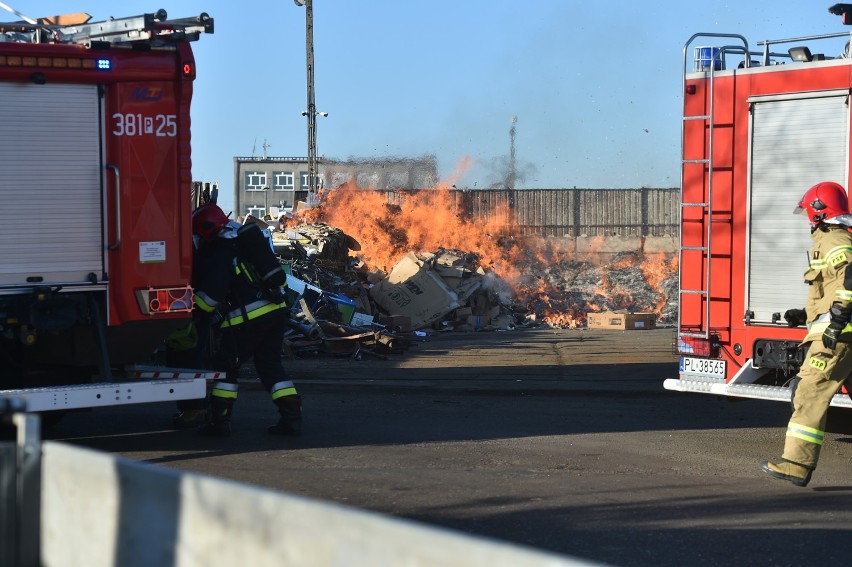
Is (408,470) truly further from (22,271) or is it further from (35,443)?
(35,443)

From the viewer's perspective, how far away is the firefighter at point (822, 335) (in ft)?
22.9

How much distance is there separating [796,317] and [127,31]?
17.3 feet

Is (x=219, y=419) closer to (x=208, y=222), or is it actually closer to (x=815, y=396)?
(x=208, y=222)

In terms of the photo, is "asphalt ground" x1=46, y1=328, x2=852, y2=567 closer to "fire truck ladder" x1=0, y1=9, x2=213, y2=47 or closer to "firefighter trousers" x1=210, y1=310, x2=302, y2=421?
"firefighter trousers" x1=210, y1=310, x2=302, y2=421

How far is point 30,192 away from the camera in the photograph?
25.2ft

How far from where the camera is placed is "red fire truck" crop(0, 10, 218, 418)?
7.61 meters

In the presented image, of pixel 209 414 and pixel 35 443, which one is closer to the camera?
pixel 35 443

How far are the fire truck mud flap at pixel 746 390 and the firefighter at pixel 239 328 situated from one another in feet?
10.4

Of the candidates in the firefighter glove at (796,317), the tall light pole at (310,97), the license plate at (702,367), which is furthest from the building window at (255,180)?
the firefighter glove at (796,317)

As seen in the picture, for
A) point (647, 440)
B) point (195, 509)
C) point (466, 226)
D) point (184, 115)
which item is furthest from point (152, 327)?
point (466, 226)

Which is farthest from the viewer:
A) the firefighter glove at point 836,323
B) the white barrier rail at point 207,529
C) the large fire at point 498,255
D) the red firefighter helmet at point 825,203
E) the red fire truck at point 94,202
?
the large fire at point 498,255

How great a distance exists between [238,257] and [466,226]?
85.2 ft

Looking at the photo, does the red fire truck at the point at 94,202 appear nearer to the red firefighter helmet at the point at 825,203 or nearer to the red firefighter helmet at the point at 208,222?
the red firefighter helmet at the point at 208,222

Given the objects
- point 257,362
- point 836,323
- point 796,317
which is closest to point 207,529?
point 836,323
